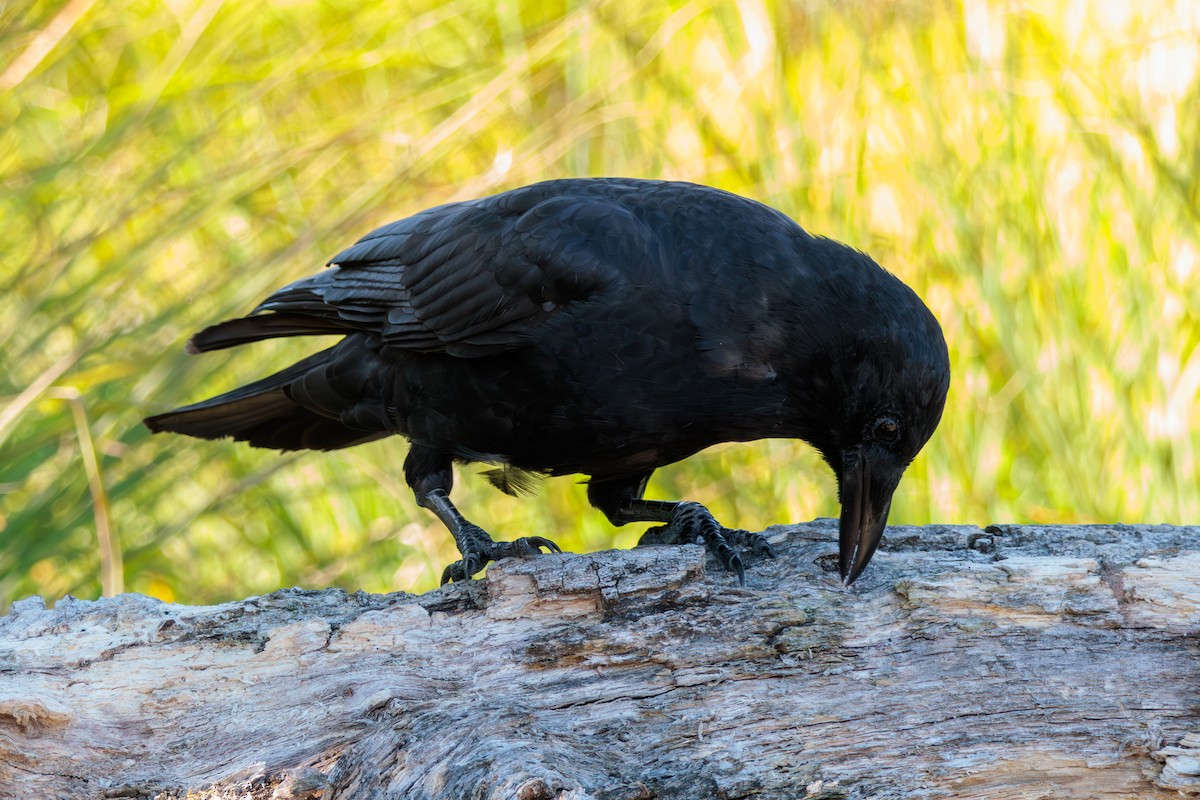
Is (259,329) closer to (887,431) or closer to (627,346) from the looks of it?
(627,346)

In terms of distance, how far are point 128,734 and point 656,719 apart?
1020 millimetres

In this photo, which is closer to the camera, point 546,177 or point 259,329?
point 259,329

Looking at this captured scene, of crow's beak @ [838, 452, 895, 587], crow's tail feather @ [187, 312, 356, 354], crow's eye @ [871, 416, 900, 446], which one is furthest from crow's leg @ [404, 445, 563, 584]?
crow's eye @ [871, 416, 900, 446]

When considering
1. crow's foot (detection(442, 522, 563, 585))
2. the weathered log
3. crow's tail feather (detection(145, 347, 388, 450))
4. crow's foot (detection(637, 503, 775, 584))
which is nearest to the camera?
the weathered log

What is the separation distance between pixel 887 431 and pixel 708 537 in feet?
1.78

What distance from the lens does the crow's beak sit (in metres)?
2.52

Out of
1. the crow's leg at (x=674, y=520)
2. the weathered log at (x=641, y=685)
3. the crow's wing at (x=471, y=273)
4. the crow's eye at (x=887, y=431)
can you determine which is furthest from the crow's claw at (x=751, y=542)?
the crow's wing at (x=471, y=273)

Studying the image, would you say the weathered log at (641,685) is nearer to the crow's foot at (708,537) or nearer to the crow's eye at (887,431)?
the crow's foot at (708,537)

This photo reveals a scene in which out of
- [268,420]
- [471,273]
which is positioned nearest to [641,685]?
[471,273]

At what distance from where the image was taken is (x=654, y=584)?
7.89 ft

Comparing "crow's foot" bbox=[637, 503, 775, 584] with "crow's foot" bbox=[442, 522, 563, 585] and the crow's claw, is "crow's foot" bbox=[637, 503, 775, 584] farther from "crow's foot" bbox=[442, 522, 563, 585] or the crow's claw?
"crow's foot" bbox=[442, 522, 563, 585]

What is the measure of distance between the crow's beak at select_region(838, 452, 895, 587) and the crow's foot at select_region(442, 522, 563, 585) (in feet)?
2.39

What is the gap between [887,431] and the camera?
2594 mm

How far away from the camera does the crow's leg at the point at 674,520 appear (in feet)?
8.98
